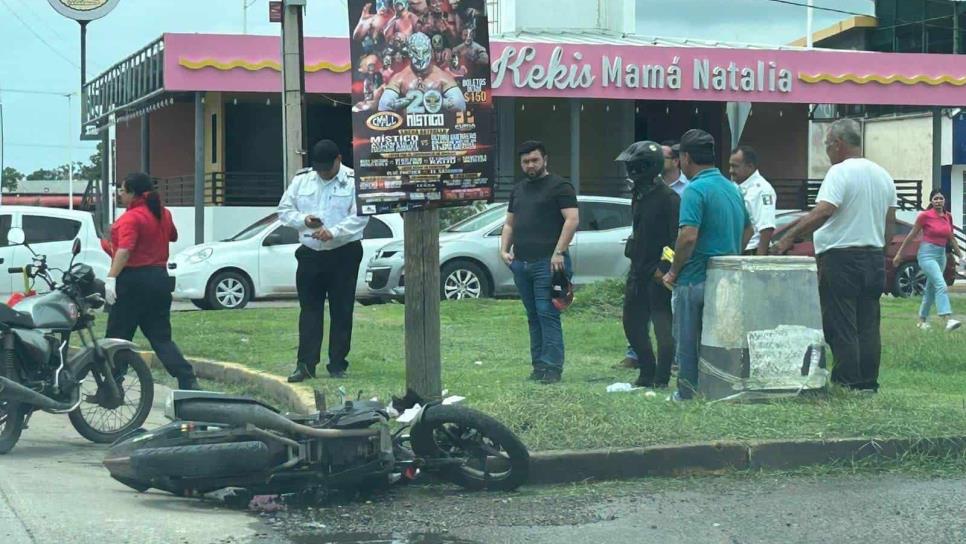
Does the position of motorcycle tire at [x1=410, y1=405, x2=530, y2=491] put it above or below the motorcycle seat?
below

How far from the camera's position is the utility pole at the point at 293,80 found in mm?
12289

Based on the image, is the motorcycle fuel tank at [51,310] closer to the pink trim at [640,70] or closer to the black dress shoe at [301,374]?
the black dress shoe at [301,374]

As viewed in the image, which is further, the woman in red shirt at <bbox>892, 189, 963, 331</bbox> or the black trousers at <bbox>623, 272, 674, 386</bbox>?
the woman in red shirt at <bbox>892, 189, 963, 331</bbox>

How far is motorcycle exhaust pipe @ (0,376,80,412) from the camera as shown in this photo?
7.25 m

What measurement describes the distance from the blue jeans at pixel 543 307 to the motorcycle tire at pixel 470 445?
2.55 meters

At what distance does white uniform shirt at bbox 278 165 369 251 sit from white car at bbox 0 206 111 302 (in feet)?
29.6

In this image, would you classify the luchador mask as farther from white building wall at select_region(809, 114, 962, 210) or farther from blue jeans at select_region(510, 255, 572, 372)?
white building wall at select_region(809, 114, 962, 210)

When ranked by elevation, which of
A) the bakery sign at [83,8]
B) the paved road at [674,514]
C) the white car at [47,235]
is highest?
the bakery sign at [83,8]

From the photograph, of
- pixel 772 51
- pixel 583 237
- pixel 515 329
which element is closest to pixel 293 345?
pixel 515 329

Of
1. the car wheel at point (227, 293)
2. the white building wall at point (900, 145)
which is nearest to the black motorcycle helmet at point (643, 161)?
the car wheel at point (227, 293)

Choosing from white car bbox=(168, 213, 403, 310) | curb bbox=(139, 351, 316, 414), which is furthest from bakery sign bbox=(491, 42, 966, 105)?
curb bbox=(139, 351, 316, 414)

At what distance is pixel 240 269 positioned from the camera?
17.5 m

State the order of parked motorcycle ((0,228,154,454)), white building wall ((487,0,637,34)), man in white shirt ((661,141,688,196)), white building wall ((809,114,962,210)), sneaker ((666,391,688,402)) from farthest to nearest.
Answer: white building wall ((809,114,962,210)) < white building wall ((487,0,637,34)) < man in white shirt ((661,141,688,196)) < sneaker ((666,391,688,402)) < parked motorcycle ((0,228,154,454))

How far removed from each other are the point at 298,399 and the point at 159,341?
3.86ft
